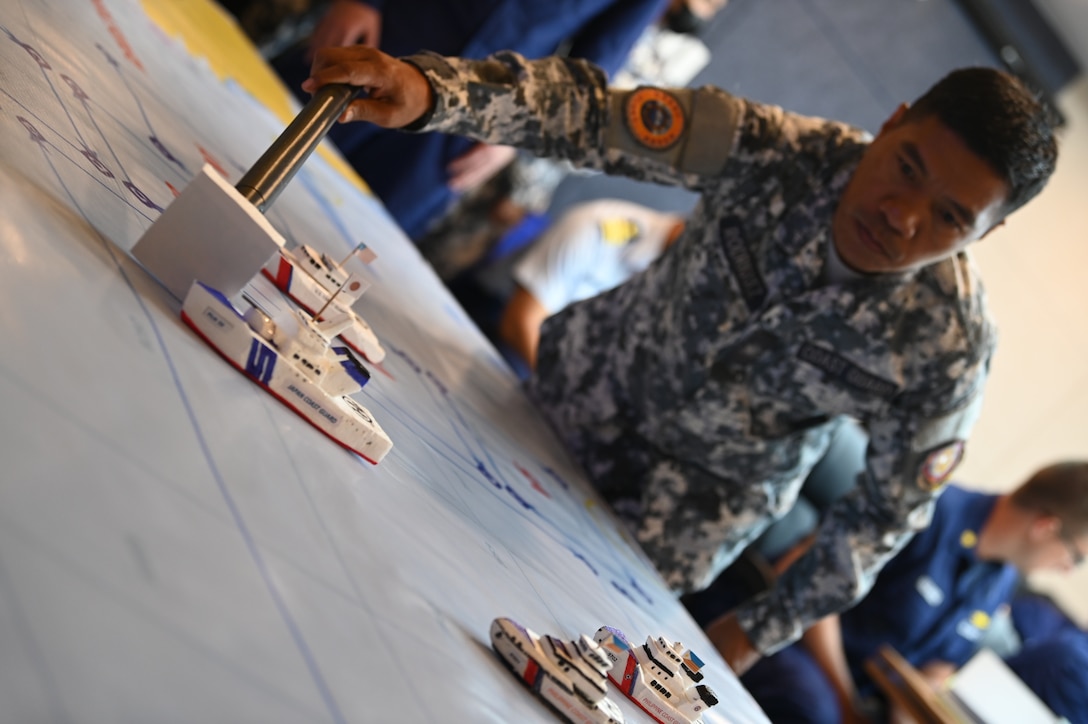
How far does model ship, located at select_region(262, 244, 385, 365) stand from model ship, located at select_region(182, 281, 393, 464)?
0.51 ft

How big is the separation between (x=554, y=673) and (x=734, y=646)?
105 cm

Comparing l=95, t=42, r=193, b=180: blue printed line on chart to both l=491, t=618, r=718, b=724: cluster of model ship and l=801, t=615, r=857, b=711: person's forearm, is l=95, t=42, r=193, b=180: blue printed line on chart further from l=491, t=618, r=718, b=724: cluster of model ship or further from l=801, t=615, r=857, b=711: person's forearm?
l=801, t=615, r=857, b=711: person's forearm

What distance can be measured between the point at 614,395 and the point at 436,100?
65 centimetres

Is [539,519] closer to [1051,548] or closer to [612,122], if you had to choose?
[612,122]

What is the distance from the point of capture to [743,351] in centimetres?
141

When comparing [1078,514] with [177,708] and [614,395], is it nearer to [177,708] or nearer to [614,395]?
[614,395]

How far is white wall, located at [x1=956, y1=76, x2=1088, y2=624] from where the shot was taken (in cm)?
391

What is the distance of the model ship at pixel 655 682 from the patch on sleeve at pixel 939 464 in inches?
29.1

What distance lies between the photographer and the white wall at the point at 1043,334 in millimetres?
3906

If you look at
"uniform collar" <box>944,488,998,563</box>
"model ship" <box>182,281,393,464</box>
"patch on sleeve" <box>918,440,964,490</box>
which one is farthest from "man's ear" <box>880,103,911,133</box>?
"uniform collar" <box>944,488,998,563</box>

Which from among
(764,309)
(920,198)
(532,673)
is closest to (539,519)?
(532,673)

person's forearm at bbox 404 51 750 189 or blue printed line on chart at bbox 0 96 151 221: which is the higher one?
person's forearm at bbox 404 51 750 189

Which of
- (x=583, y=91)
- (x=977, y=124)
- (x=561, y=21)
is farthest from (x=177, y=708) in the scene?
(x=561, y=21)

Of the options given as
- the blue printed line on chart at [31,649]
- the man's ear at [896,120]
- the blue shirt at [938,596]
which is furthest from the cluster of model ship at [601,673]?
the blue shirt at [938,596]
